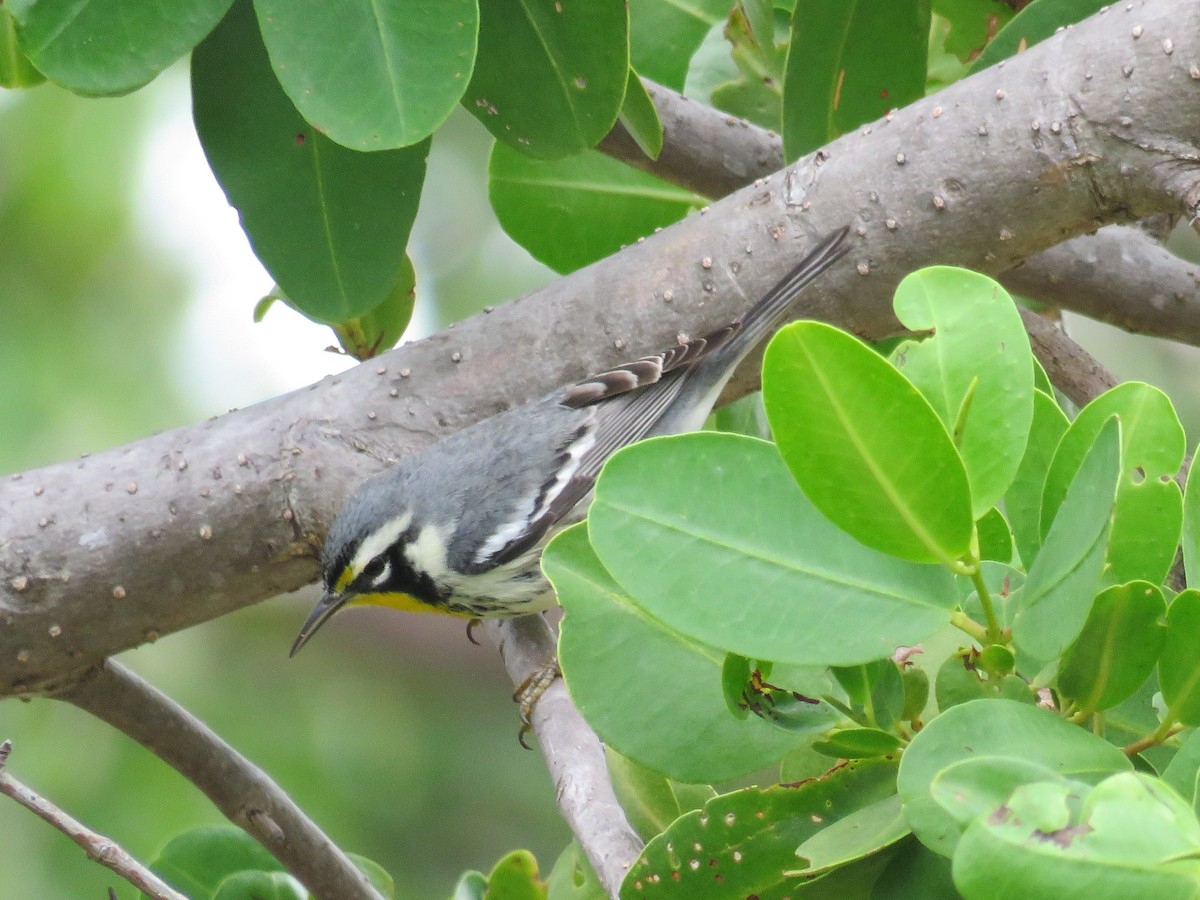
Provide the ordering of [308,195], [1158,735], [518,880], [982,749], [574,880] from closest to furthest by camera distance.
Answer: [982,749], [1158,735], [574,880], [518,880], [308,195]

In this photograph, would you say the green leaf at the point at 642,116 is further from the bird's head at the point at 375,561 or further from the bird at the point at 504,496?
the bird's head at the point at 375,561

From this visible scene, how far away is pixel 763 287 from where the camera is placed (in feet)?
6.66

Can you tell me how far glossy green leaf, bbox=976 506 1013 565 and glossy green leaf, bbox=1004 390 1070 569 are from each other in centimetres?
2

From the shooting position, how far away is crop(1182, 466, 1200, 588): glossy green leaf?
3.34 feet

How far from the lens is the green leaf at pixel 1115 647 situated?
3.06ft

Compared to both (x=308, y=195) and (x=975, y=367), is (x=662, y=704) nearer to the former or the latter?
(x=975, y=367)

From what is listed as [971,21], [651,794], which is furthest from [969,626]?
[971,21]

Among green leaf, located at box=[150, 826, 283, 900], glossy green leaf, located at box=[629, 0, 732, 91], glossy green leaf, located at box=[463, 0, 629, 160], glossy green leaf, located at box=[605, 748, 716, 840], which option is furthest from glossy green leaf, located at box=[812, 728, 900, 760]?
glossy green leaf, located at box=[629, 0, 732, 91]

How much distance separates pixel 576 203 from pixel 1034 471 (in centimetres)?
160

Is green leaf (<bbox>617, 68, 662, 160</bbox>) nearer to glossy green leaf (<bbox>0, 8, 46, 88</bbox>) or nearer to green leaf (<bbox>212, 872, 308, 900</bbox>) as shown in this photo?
glossy green leaf (<bbox>0, 8, 46, 88</bbox>)

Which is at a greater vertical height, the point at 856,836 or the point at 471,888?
the point at 856,836

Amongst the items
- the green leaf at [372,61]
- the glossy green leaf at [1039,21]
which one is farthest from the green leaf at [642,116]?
the glossy green leaf at [1039,21]

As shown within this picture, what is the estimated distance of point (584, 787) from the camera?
1.69 m

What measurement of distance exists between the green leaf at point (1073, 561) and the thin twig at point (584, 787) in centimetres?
44
